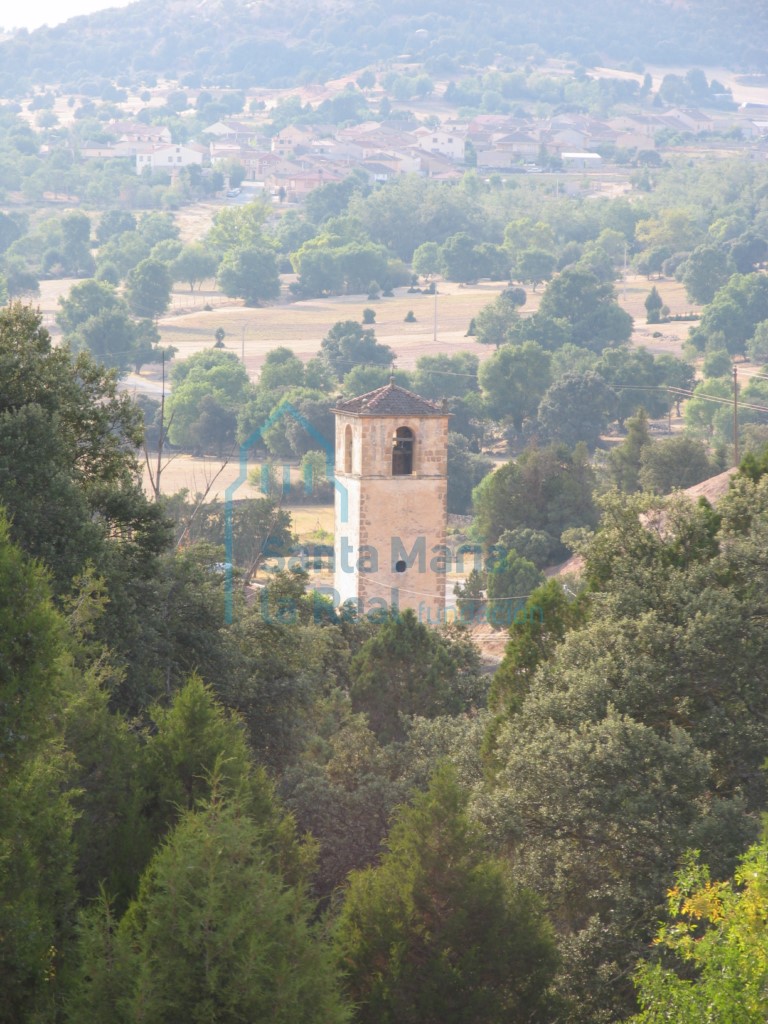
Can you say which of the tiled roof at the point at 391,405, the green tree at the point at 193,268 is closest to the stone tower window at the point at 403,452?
the tiled roof at the point at 391,405

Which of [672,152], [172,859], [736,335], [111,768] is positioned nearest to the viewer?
[172,859]

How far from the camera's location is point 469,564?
5081cm

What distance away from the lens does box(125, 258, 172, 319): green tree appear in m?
103

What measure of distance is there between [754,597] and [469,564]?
34.6 meters

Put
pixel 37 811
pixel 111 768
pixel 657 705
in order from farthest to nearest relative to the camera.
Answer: pixel 657 705 < pixel 111 768 < pixel 37 811

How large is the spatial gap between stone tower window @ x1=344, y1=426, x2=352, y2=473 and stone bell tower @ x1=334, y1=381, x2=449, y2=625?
0.02m

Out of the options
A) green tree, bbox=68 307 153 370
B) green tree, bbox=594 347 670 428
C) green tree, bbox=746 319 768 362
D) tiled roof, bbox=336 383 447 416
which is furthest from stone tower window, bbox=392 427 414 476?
green tree, bbox=746 319 768 362

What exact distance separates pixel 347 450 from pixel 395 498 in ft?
4.35

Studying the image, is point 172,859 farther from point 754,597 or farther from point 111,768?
point 754,597

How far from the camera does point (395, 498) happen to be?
29844mm

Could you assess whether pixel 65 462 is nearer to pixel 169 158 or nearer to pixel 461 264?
pixel 461 264

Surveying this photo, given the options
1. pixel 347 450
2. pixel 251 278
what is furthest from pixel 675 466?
pixel 251 278

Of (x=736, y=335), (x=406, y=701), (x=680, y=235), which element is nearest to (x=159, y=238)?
(x=680, y=235)

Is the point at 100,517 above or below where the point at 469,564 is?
above
